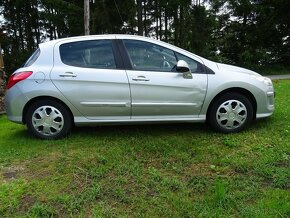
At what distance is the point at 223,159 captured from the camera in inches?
168

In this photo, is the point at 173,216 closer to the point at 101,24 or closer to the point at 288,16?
the point at 101,24

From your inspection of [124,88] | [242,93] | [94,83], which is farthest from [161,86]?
[242,93]

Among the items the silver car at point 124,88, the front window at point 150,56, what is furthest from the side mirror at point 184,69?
the front window at point 150,56

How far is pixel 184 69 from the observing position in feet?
16.8

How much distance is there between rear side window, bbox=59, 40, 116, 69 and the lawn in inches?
44.7

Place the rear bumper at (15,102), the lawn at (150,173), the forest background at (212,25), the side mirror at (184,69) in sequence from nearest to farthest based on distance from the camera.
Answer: the lawn at (150,173) → the side mirror at (184,69) → the rear bumper at (15,102) → the forest background at (212,25)

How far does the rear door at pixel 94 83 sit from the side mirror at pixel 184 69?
2.63 ft

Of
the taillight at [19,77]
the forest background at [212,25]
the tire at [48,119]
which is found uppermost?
the forest background at [212,25]

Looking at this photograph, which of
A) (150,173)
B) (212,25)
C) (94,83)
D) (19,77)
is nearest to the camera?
(150,173)

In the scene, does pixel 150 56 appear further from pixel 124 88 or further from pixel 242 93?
pixel 242 93

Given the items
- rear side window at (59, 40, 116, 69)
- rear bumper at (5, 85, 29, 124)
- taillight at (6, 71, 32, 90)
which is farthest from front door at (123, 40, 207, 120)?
rear bumper at (5, 85, 29, 124)

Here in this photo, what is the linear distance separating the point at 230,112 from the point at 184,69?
3.18ft

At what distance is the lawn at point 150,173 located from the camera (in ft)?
10.7

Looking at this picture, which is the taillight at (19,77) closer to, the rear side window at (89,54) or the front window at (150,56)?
the rear side window at (89,54)
